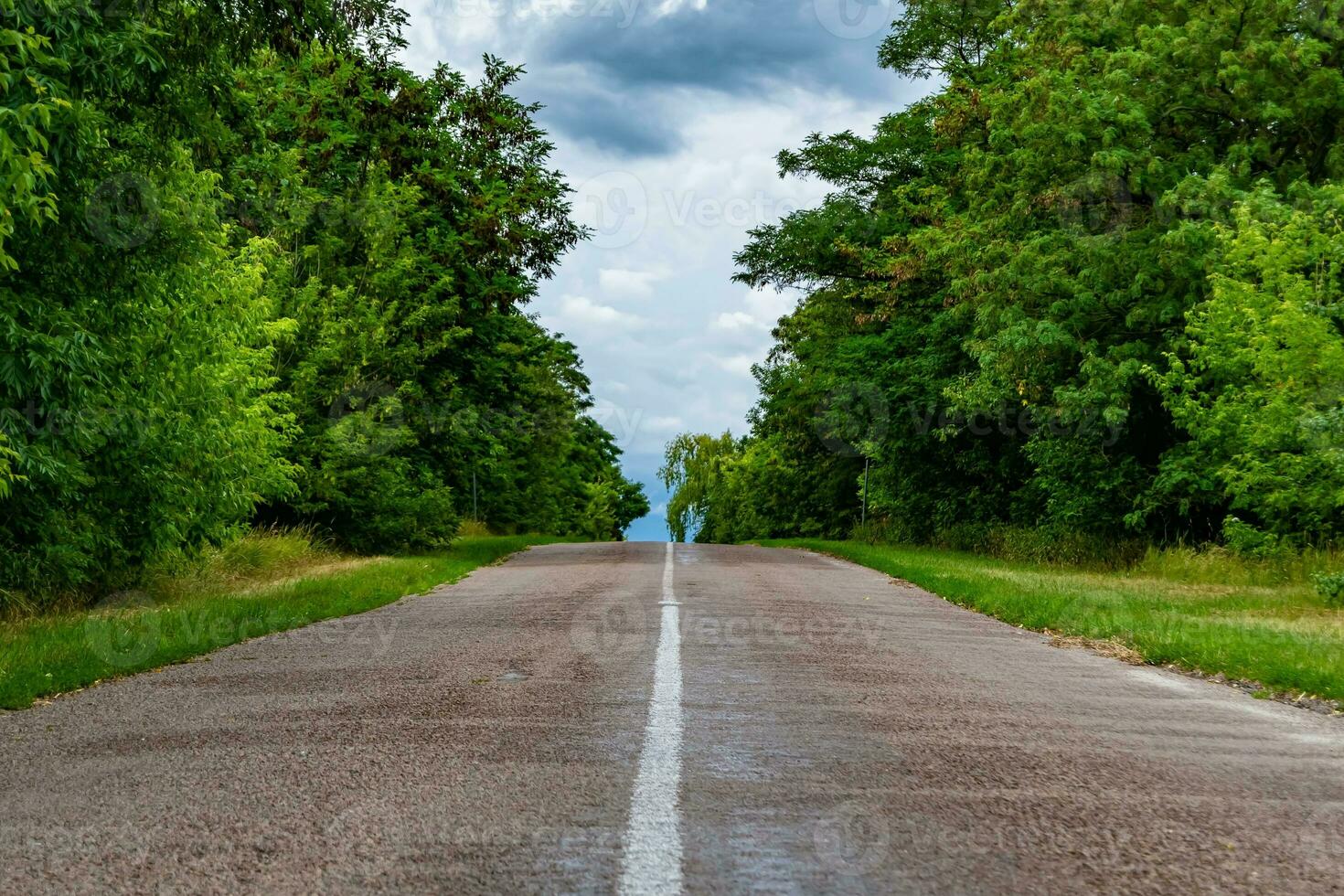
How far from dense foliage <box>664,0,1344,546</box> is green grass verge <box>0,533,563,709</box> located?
12017mm

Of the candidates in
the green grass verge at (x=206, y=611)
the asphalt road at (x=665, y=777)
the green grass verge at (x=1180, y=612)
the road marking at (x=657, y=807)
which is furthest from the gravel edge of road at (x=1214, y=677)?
the green grass verge at (x=206, y=611)

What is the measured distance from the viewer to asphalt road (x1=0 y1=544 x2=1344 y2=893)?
3.90 m

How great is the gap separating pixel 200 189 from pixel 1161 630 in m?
11.6

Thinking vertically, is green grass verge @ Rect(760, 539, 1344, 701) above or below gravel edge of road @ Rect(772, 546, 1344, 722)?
above

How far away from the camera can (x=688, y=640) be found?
10.4 m

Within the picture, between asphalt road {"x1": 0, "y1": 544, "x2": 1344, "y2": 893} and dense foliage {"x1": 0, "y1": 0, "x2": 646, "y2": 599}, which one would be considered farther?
dense foliage {"x1": 0, "y1": 0, "x2": 646, "y2": 599}

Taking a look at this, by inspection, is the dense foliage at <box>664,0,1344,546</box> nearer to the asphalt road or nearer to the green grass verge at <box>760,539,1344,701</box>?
the green grass verge at <box>760,539,1344,701</box>

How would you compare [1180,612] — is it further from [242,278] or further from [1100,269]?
[242,278]

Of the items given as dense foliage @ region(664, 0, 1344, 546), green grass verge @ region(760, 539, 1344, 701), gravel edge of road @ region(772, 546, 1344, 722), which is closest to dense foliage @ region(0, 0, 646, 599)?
gravel edge of road @ region(772, 546, 1344, 722)

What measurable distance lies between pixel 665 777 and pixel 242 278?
506 inches

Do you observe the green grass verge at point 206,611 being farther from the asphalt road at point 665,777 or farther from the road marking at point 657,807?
the road marking at point 657,807

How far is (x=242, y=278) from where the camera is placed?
52.2 ft

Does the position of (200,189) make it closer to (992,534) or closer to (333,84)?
(333,84)

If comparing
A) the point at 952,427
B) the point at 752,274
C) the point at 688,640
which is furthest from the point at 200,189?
the point at 752,274
